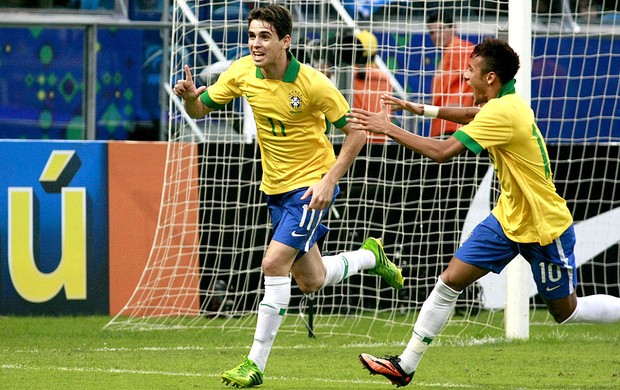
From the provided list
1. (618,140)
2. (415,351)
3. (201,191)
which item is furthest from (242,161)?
(415,351)

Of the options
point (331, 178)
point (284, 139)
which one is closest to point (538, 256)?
point (331, 178)

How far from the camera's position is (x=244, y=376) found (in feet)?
22.0

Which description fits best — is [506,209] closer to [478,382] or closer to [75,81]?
[478,382]

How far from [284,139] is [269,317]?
44.4 inches

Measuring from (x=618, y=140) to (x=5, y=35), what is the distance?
20.6ft

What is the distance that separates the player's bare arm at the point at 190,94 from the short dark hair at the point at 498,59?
67.5 inches

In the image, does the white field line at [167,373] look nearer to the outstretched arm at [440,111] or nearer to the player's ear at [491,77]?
the outstretched arm at [440,111]

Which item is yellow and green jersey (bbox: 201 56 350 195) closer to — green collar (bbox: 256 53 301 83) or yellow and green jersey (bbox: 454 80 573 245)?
green collar (bbox: 256 53 301 83)

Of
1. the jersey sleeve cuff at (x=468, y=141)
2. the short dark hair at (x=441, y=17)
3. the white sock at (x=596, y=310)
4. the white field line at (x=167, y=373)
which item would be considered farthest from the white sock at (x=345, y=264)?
the short dark hair at (x=441, y=17)

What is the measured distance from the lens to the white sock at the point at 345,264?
8.08 m

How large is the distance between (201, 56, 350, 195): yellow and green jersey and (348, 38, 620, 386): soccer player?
1.81 feet

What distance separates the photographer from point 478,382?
726 centimetres

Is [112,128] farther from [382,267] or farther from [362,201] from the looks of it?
[382,267]

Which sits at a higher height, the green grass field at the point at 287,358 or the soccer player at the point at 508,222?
the soccer player at the point at 508,222
